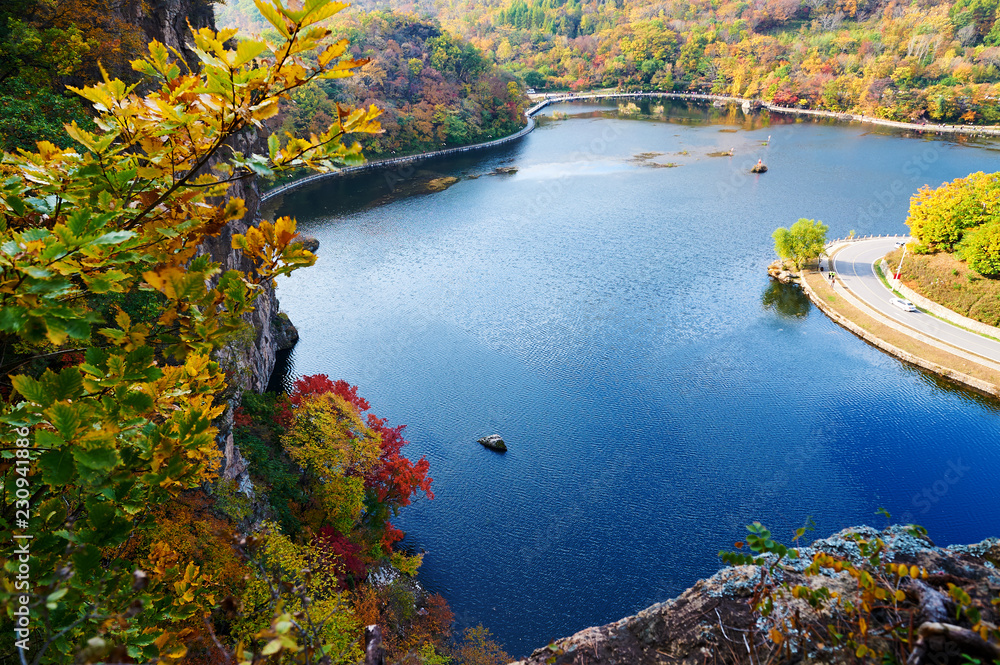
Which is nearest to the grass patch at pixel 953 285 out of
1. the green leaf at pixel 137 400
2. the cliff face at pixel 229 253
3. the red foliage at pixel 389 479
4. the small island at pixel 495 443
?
the small island at pixel 495 443

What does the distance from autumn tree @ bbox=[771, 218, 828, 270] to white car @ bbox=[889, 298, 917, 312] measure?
7456mm

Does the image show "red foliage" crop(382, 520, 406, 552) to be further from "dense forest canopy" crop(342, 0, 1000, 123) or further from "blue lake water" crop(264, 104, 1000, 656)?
Result: "dense forest canopy" crop(342, 0, 1000, 123)

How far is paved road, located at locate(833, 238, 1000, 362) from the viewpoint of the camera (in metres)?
35.2

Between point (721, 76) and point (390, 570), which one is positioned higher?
point (721, 76)

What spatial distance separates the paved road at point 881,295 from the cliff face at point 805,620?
113 feet

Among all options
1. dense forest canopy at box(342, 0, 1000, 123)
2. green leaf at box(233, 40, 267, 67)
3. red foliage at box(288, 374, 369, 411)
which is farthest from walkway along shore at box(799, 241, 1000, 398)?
dense forest canopy at box(342, 0, 1000, 123)

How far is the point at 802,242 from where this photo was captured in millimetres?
45875

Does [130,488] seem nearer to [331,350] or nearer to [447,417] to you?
[447,417]

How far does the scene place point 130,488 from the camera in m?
3.24

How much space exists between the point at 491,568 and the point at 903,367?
99.0 ft

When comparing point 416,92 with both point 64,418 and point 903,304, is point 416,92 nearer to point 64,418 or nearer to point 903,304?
point 903,304

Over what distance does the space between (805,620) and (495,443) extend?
23575mm

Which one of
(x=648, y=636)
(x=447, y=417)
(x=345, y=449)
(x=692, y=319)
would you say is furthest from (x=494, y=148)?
(x=648, y=636)

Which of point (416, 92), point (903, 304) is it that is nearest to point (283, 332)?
point (903, 304)
